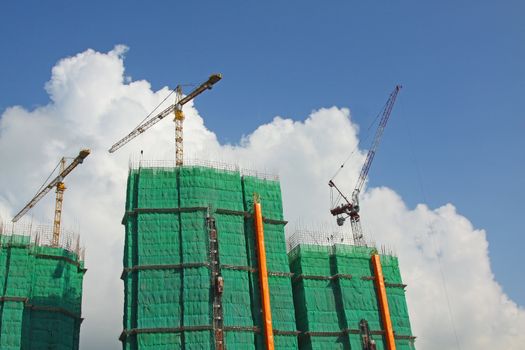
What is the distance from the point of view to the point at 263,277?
267ft

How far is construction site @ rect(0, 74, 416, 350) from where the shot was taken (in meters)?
76.7

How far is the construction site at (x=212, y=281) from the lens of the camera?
76688mm

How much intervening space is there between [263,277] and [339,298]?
13.6 meters

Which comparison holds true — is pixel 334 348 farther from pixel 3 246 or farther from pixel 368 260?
pixel 3 246

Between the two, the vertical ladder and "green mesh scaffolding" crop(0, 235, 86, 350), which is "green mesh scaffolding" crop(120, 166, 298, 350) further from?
"green mesh scaffolding" crop(0, 235, 86, 350)

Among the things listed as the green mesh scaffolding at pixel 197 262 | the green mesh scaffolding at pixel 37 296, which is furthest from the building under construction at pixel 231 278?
the green mesh scaffolding at pixel 37 296

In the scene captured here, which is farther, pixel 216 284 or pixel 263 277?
pixel 263 277

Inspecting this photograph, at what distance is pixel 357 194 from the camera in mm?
129000

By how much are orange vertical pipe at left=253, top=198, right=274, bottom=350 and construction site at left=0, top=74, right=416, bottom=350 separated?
0.48 ft

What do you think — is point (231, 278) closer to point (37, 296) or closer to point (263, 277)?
point (263, 277)

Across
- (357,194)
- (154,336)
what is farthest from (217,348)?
(357,194)

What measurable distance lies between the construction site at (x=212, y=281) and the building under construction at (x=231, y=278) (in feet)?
0.46

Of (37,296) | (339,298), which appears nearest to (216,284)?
(339,298)

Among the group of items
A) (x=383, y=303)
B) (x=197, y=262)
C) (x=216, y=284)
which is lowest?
(x=383, y=303)
